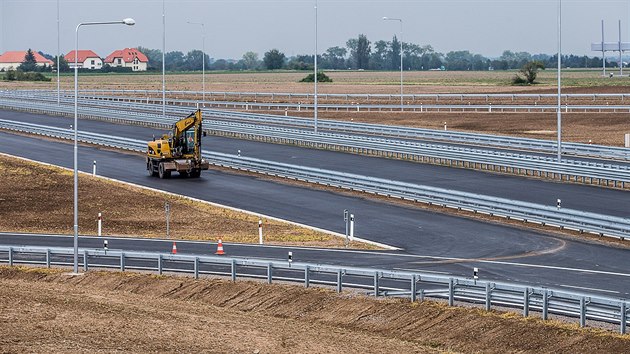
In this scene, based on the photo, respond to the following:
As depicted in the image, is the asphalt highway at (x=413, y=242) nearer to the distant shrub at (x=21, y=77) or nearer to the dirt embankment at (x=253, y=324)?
the dirt embankment at (x=253, y=324)

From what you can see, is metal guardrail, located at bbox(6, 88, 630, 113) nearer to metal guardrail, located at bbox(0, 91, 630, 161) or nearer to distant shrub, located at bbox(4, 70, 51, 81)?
metal guardrail, located at bbox(0, 91, 630, 161)

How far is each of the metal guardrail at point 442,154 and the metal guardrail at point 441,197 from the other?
26.9 ft

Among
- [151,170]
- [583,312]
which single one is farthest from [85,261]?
[151,170]

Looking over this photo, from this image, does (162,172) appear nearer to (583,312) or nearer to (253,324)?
(253,324)

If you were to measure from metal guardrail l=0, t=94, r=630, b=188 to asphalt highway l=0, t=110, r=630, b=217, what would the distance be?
3.22ft

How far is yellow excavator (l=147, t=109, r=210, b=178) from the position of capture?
193 feet

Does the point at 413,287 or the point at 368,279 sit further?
the point at 368,279

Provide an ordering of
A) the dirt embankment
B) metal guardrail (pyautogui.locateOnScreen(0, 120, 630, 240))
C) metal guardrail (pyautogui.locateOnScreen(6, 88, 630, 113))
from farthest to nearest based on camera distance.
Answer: metal guardrail (pyautogui.locateOnScreen(6, 88, 630, 113))
metal guardrail (pyautogui.locateOnScreen(0, 120, 630, 240))
the dirt embankment

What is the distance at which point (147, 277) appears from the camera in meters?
33.2

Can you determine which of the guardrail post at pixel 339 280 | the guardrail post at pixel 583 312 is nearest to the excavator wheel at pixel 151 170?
the guardrail post at pixel 339 280

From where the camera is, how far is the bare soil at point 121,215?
42906 millimetres

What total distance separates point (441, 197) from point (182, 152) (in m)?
16.1

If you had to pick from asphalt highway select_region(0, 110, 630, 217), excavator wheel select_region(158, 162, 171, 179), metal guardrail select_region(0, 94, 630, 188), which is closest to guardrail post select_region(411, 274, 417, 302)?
asphalt highway select_region(0, 110, 630, 217)

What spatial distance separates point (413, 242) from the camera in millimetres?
39781
